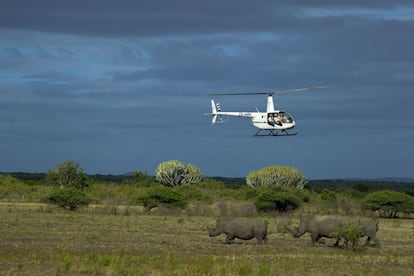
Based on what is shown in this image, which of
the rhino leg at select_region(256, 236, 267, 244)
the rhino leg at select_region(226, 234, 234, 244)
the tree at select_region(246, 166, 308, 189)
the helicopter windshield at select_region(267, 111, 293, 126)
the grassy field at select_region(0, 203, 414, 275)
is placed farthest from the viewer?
the tree at select_region(246, 166, 308, 189)

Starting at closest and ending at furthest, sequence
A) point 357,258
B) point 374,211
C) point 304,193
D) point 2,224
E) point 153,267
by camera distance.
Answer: point 153,267 → point 357,258 → point 2,224 → point 374,211 → point 304,193

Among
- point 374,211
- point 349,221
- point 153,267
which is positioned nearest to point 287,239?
point 349,221

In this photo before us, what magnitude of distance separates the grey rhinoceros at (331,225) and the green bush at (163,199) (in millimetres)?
27373

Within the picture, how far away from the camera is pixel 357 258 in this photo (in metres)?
28.7

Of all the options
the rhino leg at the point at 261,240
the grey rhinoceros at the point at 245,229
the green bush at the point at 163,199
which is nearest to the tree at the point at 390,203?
the green bush at the point at 163,199

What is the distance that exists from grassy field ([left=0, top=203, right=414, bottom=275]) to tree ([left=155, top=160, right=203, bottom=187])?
44.6 metres

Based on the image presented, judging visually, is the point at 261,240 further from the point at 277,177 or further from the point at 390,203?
the point at 277,177

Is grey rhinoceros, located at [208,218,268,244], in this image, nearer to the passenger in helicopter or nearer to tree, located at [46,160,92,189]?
the passenger in helicopter

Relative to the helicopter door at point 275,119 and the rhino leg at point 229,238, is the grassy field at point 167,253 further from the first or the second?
the helicopter door at point 275,119

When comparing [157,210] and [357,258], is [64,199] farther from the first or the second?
[357,258]

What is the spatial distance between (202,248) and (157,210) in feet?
97.1

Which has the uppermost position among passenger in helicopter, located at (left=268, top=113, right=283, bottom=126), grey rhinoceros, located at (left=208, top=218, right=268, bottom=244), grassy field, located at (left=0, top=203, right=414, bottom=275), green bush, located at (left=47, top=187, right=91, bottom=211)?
passenger in helicopter, located at (left=268, top=113, right=283, bottom=126)

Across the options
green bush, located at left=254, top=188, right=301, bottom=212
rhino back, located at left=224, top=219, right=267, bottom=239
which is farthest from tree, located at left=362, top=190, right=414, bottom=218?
rhino back, located at left=224, top=219, right=267, bottom=239

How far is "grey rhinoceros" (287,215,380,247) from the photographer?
3281cm
